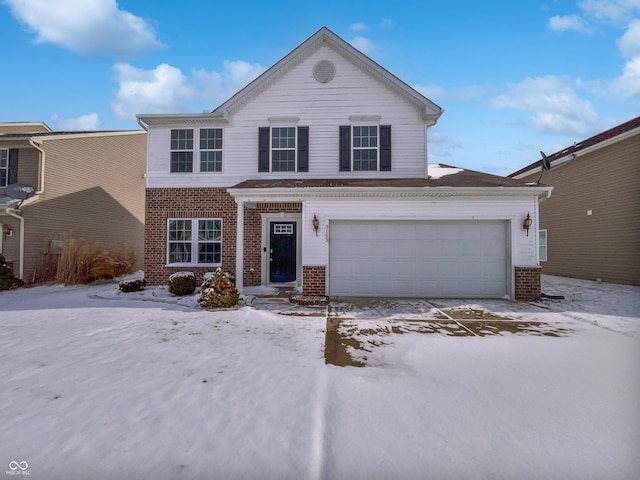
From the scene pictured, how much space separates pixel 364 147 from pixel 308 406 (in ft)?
32.4

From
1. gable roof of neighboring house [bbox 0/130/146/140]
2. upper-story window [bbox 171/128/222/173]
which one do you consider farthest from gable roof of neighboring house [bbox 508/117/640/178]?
gable roof of neighboring house [bbox 0/130/146/140]

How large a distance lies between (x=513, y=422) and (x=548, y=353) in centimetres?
248

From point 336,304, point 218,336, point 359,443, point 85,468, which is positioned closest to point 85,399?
point 85,468

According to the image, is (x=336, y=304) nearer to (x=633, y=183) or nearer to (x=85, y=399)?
(x=85, y=399)

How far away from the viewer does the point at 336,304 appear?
8.73m

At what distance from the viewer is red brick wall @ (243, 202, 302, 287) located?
11.6 metres

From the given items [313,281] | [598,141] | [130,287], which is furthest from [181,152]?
[598,141]

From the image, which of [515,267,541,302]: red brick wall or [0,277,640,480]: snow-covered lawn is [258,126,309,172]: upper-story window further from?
[515,267,541,302]: red brick wall

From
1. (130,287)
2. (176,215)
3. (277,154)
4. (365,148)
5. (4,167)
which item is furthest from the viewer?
(4,167)

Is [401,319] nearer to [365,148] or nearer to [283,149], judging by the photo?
[365,148]

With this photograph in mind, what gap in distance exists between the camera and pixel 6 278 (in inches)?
450

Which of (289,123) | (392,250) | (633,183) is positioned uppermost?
(289,123)

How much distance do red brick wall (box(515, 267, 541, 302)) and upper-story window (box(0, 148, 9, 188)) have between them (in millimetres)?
20323

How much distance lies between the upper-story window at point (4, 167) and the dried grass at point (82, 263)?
4208 mm
